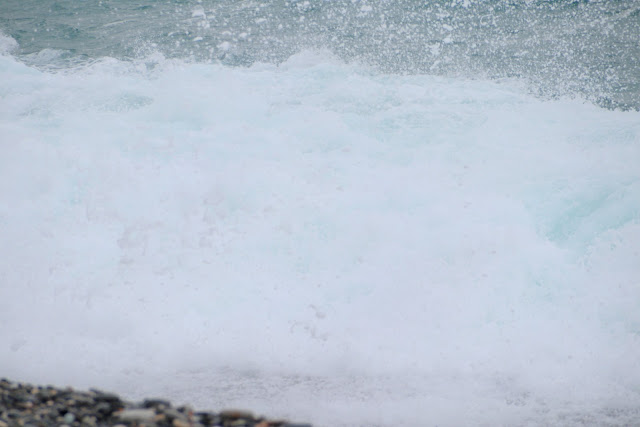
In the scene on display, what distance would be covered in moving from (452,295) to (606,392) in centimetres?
176

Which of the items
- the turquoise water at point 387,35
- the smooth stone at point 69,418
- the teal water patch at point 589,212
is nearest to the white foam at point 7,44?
the turquoise water at point 387,35

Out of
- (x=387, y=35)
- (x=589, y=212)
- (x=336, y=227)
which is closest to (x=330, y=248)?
(x=336, y=227)

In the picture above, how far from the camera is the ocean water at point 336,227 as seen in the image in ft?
16.9

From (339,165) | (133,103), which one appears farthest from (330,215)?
(133,103)

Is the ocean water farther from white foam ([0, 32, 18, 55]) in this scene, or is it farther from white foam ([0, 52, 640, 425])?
white foam ([0, 32, 18, 55])

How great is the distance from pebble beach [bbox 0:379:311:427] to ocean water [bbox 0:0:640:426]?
974 mm

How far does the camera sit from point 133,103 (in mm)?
10125

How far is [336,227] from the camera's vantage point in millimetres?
7086

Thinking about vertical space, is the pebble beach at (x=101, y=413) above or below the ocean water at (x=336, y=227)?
below

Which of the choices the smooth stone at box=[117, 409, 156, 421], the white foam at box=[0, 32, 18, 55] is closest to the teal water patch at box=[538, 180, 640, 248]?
the smooth stone at box=[117, 409, 156, 421]

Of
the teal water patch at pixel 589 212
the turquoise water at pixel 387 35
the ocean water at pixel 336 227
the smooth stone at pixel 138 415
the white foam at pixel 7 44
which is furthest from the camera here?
the white foam at pixel 7 44

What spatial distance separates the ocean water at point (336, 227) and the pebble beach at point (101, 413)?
0.97 metres

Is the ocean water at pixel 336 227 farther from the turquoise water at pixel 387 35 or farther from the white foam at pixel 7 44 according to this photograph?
the white foam at pixel 7 44

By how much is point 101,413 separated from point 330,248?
3.64m
